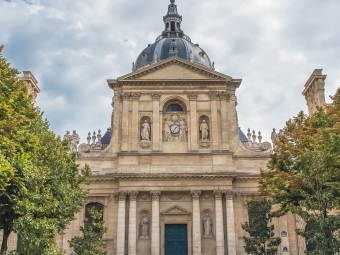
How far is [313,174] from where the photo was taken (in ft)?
63.8

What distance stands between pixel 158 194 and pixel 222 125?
7.45 m

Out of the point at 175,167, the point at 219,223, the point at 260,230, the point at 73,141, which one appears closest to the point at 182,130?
the point at 175,167

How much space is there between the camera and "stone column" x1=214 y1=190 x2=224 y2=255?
101 feet

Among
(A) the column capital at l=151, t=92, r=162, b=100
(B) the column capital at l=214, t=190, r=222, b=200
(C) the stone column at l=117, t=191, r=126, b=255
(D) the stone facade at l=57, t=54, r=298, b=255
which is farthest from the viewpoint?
(A) the column capital at l=151, t=92, r=162, b=100

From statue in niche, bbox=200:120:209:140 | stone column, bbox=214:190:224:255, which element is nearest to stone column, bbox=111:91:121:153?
statue in niche, bbox=200:120:209:140

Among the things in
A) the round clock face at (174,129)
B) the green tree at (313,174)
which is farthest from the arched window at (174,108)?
the green tree at (313,174)

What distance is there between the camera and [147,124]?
34281mm

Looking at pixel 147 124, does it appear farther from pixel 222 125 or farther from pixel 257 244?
pixel 257 244

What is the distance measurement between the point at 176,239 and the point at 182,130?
8.28 m

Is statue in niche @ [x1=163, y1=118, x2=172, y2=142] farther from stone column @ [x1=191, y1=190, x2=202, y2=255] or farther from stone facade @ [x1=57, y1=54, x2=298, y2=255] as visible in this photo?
stone column @ [x1=191, y1=190, x2=202, y2=255]

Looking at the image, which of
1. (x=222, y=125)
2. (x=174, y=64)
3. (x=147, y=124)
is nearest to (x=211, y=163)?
(x=222, y=125)

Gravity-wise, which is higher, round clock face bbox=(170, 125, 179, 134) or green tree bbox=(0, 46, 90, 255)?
round clock face bbox=(170, 125, 179, 134)

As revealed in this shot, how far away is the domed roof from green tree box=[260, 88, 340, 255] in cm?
2406

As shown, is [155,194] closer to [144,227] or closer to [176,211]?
[176,211]
